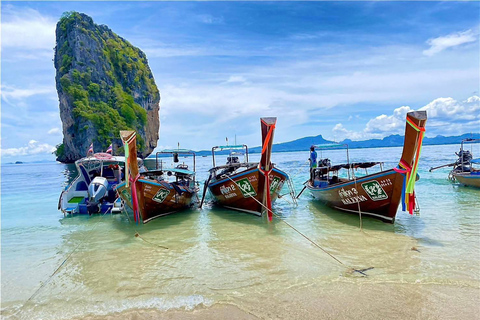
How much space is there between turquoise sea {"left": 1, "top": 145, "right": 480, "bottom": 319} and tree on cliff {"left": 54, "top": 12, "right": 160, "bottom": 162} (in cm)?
5390

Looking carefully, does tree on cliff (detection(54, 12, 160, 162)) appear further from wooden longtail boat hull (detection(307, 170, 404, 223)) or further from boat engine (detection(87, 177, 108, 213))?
wooden longtail boat hull (detection(307, 170, 404, 223))

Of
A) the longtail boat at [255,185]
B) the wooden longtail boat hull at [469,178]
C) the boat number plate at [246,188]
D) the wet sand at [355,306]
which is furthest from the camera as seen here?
the wooden longtail boat hull at [469,178]

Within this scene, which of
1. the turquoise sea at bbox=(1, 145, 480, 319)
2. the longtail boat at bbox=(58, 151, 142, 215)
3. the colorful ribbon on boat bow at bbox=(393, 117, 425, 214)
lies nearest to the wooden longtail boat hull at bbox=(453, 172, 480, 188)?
the turquoise sea at bbox=(1, 145, 480, 319)

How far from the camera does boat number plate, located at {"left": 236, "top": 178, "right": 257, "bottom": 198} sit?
10445 millimetres

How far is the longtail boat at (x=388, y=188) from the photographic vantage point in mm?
7730

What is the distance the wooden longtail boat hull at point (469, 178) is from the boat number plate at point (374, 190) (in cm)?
1087

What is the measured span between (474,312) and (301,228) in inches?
215

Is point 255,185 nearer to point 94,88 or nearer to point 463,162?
point 463,162

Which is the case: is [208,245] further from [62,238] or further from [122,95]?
[122,95]

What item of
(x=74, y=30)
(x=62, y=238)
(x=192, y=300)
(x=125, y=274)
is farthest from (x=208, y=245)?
(x=74, y=30)

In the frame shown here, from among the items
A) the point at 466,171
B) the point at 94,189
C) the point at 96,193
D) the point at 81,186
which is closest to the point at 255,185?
the point at 96,193

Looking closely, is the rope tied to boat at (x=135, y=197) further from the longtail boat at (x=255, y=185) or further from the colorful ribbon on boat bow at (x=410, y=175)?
the colorful ribbon on boat bow at (x=410, y=175)

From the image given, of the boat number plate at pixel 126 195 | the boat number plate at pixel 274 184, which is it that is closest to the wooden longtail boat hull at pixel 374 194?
the boat number plate at pixel 274 184

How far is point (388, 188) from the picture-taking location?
8711 mm
